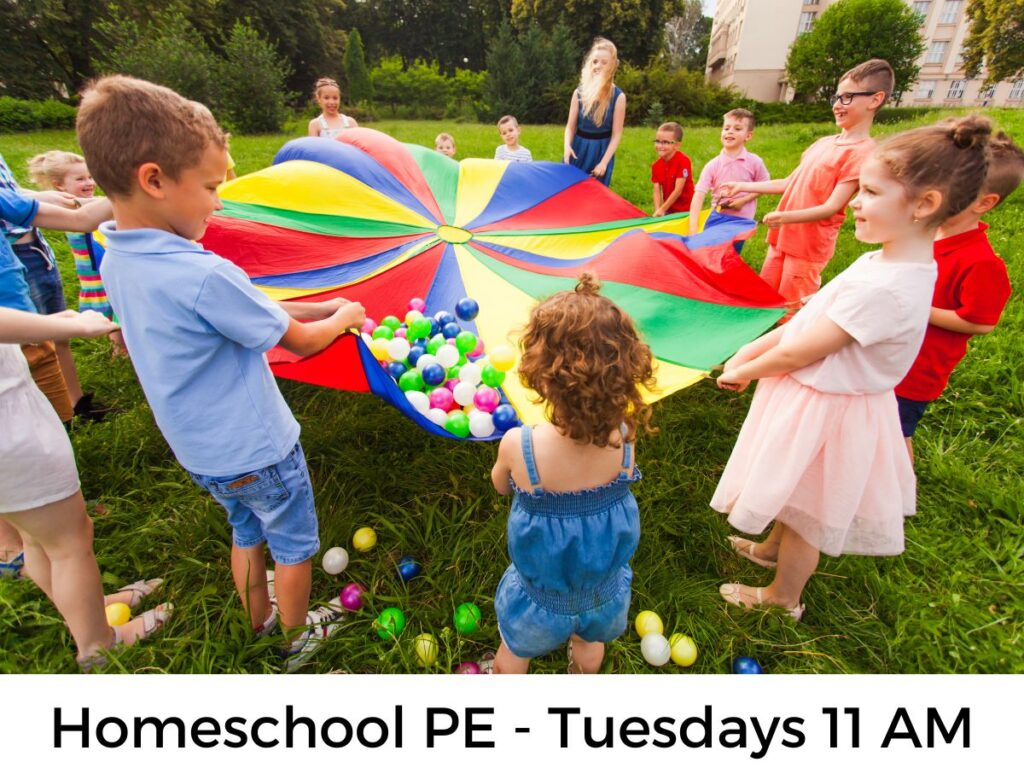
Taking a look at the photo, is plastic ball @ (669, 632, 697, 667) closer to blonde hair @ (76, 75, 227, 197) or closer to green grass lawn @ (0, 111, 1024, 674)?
green grass lawn @ (0, 111, 1024, 674)

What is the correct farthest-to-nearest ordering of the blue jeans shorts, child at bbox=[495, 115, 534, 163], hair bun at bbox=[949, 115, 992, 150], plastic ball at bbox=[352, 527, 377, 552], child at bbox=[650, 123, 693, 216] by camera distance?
1. child at bbox=[495, 115, 534, 163]
2. child at bbox=[650, 123, 693, 216]
3. plastic ball at bbox=[352, 527, 377, 552]
4. the blue jeans shorts
5. hair bun at bbox=[949, 115, 992, 150]

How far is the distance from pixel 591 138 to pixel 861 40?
21.4m

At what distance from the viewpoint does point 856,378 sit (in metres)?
1.47

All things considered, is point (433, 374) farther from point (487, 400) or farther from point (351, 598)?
point (351, 598)

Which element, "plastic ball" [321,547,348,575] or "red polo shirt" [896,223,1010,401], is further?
"plastic ball" [321,547,348,575]

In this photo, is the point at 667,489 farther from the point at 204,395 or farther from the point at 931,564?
the point at 204,395

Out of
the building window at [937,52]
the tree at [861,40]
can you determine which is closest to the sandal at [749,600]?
the tree at [861,40]

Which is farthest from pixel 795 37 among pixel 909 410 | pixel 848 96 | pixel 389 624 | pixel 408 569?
pixel 389 624

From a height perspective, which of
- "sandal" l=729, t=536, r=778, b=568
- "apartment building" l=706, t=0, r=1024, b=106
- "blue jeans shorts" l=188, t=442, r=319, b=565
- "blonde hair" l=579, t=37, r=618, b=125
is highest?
"apartment building" l=706, t=0, r=1024, b=106

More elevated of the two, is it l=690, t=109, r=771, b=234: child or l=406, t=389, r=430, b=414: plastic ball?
l=690, t=109, r=771, b=234: child

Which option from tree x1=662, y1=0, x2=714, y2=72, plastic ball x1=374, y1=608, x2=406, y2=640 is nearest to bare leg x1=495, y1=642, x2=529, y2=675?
plastic ball x1=374, y1=608, x2=406, y2=640

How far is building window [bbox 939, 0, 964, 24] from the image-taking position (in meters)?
27.9

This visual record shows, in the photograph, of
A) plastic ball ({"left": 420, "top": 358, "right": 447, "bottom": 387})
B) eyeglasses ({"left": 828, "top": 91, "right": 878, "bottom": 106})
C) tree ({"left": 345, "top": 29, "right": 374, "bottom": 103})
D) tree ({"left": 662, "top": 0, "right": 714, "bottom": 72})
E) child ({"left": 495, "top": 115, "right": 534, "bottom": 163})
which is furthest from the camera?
tree ({"left": 662, "top": 0, "right": 714, "bottom": 72})

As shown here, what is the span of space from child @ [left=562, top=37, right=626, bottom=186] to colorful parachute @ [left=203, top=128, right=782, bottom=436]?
2.78 feet
